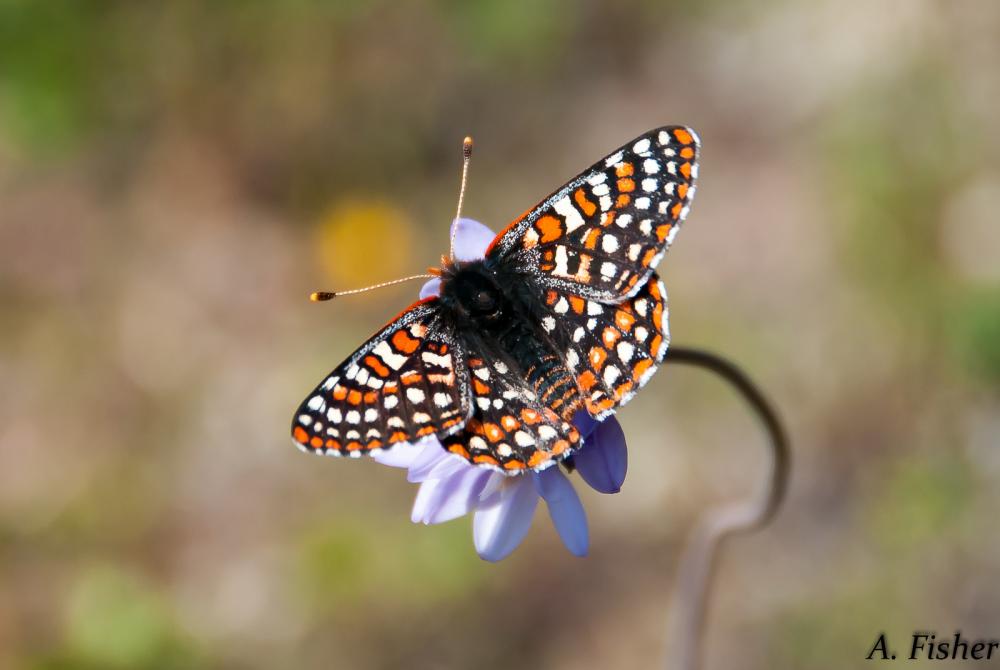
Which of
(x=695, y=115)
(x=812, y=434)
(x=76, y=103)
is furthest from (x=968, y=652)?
(x=76, y=103)

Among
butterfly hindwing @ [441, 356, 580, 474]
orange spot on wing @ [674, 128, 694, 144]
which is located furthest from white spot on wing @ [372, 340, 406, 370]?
orange spot on wing @ [674, 128, 694, 144]

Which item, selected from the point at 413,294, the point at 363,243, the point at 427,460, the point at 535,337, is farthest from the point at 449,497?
the point at 363,243

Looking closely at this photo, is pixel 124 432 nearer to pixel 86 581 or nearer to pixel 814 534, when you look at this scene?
pixel 86 581

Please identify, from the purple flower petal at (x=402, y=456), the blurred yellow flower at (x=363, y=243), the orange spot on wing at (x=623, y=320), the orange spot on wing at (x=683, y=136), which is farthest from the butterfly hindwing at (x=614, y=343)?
the blurred yellow flower at (x=363, y=243)

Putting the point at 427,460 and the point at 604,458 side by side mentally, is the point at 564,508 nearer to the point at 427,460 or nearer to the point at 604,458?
the point at 604,458

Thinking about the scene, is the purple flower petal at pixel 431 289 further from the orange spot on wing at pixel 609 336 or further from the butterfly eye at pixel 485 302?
the orange spot on wing at pixel 609 336

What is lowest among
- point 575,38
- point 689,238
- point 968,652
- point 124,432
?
point 968,652

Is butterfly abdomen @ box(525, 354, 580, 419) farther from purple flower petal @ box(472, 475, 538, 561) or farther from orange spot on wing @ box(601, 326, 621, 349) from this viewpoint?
purple flower petal @ box(472, 475, 538, 561)
